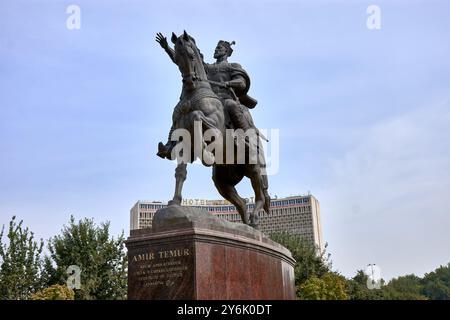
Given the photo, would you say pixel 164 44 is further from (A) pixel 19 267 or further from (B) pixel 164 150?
(A) pixel 19 267

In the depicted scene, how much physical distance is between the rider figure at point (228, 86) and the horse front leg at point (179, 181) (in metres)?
0.56

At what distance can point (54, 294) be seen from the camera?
25.7 meters

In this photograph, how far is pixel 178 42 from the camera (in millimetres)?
9812

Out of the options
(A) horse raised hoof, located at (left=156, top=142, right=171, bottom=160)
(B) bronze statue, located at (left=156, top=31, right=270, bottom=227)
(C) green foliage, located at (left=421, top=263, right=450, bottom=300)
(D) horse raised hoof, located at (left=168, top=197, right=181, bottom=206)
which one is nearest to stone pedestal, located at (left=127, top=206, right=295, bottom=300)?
(D) horse raised hoof, located at (left=168, top=197, right=181, bottom=206)

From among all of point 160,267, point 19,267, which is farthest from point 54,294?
point 160,267

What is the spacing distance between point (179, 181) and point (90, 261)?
932 inches

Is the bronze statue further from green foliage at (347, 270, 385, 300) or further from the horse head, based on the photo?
green foliage at (347, 270, 385, 300)

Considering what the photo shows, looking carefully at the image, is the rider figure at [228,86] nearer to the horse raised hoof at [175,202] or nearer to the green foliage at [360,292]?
the horse raised hoof at [175,202]

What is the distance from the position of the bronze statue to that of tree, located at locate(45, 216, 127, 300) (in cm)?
2078

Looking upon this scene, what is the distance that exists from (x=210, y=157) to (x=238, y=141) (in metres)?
1.22

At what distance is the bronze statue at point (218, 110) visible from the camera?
9602 millimetres
